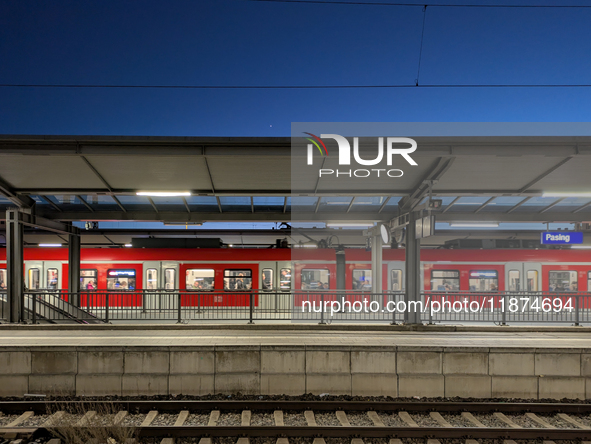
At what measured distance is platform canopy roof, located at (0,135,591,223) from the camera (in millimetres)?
8297

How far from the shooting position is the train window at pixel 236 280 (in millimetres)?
15398

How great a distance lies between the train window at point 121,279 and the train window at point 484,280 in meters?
14.1

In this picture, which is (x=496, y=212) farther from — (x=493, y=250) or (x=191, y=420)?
(x=191, y=420)

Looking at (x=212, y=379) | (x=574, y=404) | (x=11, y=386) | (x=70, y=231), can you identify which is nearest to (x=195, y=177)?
(x=212, y=379)

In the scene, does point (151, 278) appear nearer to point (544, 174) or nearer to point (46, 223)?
point (46, 223)

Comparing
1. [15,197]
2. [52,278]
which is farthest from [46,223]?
[52,278]

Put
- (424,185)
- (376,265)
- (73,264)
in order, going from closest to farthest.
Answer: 1. (424,185)
2. (73,264)
3. (376,265)

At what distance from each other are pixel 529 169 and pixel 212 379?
8606 mm

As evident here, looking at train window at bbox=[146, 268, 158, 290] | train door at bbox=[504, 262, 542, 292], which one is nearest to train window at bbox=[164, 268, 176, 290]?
train window at bbox=[146, 268, 158, 290]

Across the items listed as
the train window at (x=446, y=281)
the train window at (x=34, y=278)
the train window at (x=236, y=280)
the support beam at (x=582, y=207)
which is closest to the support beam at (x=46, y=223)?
the train window at (x=34, y=278)

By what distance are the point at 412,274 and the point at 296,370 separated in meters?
4.97

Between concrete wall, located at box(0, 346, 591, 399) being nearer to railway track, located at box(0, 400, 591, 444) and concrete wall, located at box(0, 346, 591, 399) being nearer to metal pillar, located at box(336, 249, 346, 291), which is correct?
railway track, located at box(0, 400, 591, 444)

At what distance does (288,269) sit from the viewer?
15.7m

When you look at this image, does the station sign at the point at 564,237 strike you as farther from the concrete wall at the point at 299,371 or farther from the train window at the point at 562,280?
the concrete wall at the point at 299,371
